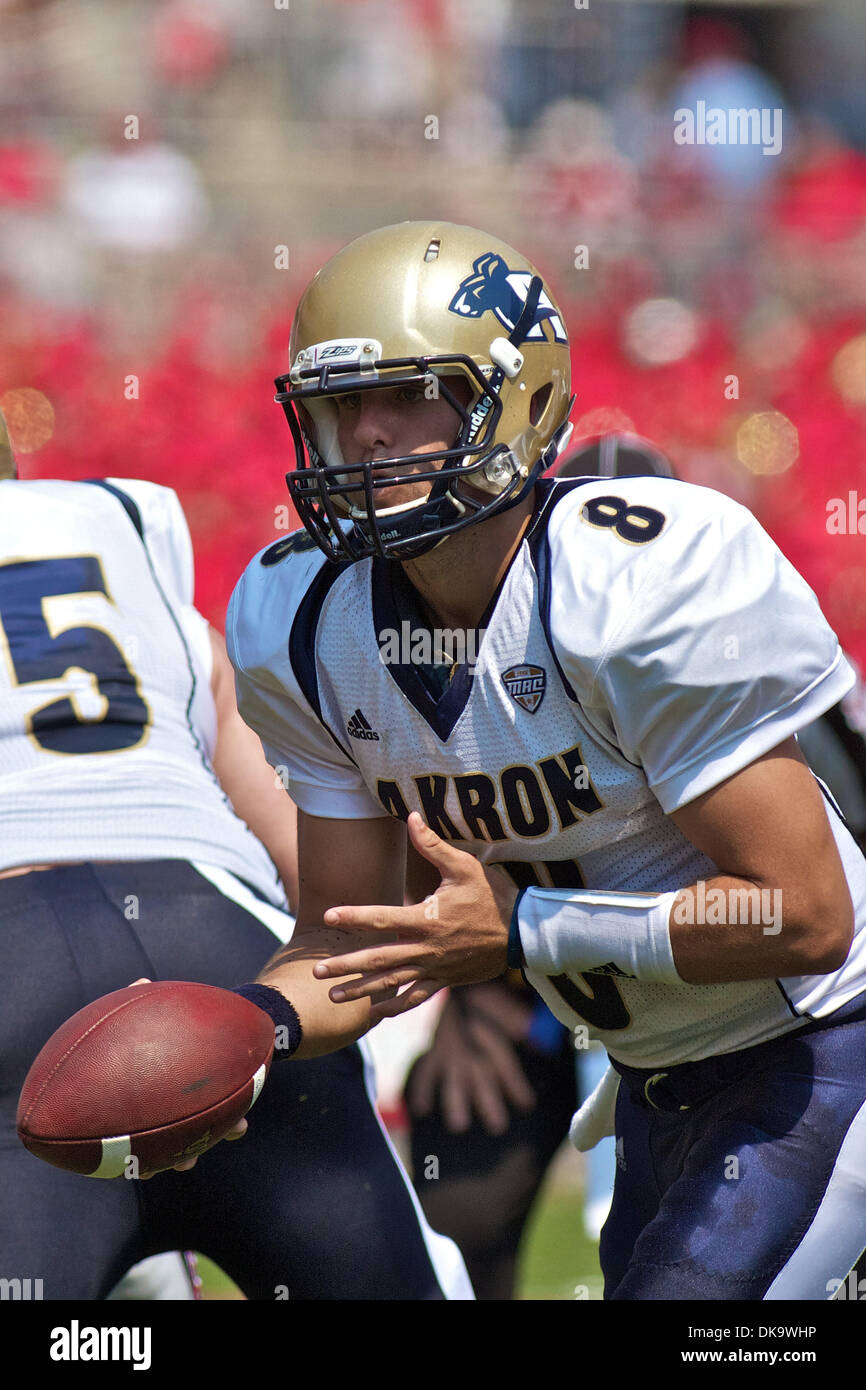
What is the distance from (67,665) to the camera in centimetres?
252

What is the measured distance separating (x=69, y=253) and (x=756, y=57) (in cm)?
459

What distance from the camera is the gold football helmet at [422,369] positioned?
188cm

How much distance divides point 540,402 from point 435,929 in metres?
0.76

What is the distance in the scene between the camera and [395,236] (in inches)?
77.9

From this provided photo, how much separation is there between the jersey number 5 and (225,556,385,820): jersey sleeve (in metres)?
0.41

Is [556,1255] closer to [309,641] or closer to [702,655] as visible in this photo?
[309,641]

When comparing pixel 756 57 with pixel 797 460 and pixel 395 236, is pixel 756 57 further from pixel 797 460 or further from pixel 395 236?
pixel 395 236

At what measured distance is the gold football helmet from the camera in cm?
188

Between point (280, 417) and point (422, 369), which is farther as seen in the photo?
point (280, 417)

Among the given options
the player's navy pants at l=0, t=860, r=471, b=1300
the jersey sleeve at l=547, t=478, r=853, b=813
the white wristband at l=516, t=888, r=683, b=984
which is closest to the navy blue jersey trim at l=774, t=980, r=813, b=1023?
the white wristband at l=516, t=888, r=683, b=984

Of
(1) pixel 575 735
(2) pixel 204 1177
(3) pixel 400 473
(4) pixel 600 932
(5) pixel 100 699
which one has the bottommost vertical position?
(2) pixel 204 1177

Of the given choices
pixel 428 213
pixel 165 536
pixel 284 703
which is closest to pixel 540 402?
pixel 284 703

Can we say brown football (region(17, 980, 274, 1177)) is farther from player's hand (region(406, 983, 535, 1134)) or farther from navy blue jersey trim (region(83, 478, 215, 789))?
player's hand (region(406, 983, 535, 1134))
